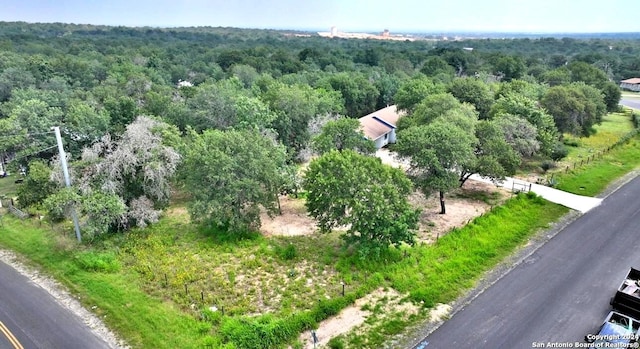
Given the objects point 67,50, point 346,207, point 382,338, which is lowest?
point 382,338

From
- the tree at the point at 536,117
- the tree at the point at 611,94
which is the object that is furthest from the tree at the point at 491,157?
the tree at the point at 611,94

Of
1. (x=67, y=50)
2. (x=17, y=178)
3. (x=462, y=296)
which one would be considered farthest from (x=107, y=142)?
(x=67, y=50)

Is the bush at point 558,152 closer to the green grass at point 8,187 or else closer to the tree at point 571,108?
the tree at point 571,108

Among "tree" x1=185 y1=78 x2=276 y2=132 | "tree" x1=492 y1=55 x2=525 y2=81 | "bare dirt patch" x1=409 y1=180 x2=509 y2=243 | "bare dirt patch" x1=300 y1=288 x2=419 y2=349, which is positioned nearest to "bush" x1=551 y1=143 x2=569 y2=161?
"bare dirt patch" x1=409 y1=180 x2=509 y2=243

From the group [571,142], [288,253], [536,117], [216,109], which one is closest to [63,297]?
[288,253]

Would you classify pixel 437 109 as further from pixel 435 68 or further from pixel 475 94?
pixel 435 68

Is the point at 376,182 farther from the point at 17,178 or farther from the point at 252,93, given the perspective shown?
the point at 17,178
